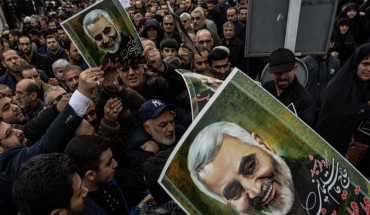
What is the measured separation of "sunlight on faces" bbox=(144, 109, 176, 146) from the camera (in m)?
2.39

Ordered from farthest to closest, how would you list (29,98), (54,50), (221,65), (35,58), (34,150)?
(54,50), (35,58), (221,65), (29,98), (34,150)

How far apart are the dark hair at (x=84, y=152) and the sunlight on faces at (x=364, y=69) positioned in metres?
2.11

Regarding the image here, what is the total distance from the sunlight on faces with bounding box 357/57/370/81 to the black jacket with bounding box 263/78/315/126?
46cm

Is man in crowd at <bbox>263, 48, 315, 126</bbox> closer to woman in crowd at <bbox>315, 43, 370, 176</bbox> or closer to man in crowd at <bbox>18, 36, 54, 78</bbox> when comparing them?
woman in crowd at <bbox>315, 43, 370, 176</bbox>

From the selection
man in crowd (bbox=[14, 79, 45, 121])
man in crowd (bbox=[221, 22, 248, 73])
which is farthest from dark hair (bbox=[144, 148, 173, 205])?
man in crowd (bbox=[221, 22, 248, 73])

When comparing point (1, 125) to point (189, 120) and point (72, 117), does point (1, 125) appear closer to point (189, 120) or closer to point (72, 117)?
point (72, 117)

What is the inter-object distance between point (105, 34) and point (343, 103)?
1.86 m

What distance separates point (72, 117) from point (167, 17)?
467 cm

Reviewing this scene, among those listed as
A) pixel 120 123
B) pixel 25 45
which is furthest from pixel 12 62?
pixel 120 123

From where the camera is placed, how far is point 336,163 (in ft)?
3.76

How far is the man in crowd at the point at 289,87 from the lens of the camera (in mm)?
2600

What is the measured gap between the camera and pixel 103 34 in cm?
231

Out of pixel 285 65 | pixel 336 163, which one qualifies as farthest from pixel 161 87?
pixel 336 163

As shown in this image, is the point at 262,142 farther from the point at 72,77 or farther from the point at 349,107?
the point at 72,77
